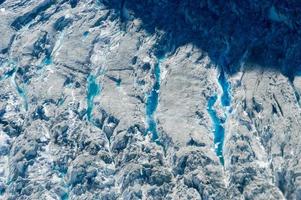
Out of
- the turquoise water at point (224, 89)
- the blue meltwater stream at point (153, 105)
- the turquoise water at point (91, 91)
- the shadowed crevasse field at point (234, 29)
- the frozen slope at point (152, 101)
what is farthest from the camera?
the turquoise water at point (91, 91)

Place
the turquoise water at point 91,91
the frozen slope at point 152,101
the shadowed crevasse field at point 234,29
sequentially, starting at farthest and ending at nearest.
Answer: the turquoise water at point 91,91, the shadowed crevasse field at point 234,29, the frozen slope at point 152,101

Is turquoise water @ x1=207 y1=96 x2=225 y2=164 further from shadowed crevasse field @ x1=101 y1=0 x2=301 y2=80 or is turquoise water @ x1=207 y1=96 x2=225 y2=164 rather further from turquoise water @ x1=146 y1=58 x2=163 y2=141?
turquoise water @ x1=146 y1=58 x2=163 y2=141

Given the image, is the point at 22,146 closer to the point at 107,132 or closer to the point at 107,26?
the point at 107,132

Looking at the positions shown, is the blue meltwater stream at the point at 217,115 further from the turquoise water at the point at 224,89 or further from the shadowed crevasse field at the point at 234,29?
the shadowed crevasse field at the point at 234,29

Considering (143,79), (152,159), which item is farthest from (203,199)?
(143,79)

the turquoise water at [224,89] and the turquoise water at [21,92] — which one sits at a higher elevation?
the turquoise water at [224,89]

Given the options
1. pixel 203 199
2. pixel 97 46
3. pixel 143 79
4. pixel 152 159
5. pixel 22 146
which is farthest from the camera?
pixel 97 46

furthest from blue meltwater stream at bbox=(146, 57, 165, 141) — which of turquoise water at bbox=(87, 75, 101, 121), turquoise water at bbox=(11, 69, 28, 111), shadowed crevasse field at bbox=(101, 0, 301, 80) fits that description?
turquoise water at bbox=(11, 69, 28, 111)

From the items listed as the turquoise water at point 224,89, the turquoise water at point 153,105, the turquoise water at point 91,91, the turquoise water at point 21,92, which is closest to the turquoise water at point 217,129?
the turquoise water at point 224,89
